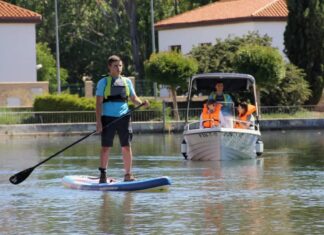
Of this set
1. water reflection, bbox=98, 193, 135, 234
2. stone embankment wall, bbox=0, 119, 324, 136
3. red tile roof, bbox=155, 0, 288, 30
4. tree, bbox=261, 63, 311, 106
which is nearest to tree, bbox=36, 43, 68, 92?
red tile roof, bbox=155, 0, 288, 30

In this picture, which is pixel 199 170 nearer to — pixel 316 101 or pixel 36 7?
pixel 316 101

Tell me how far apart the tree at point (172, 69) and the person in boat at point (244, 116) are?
62.7 ft

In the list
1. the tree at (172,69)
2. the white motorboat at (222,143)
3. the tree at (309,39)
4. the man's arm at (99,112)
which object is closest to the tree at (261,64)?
the tree at (172,69)

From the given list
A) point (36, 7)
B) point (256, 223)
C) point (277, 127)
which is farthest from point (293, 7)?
point (256, 223)

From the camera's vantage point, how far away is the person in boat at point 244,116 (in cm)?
2558

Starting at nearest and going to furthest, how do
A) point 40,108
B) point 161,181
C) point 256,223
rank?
point 256,223 → point 161,181 → point 40,108

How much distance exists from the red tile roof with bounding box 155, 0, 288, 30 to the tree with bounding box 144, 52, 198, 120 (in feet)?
51.7

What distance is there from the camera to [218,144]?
24.9 metres

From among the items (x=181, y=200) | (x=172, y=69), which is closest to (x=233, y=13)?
(x=172, y=69)

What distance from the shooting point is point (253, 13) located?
61344mm

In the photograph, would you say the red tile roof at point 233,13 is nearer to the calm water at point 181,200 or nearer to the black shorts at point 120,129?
the calm water at point 181,200

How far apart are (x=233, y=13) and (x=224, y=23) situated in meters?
1.04

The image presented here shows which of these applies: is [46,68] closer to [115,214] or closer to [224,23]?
[224,23]

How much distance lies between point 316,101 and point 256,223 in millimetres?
36883
